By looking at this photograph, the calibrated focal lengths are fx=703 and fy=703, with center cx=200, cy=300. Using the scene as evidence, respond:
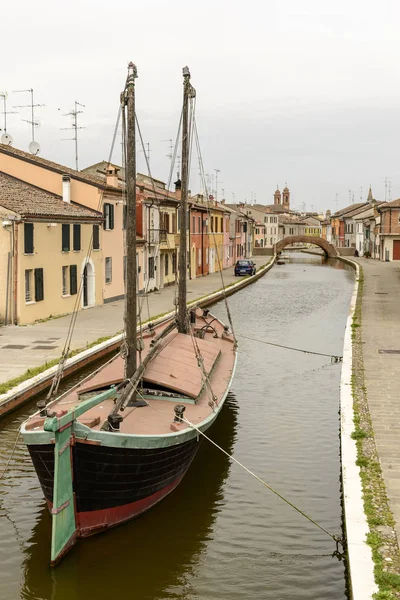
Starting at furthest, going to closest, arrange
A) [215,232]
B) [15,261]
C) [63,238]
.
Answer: [215,232] < [63,238] < [15,261]

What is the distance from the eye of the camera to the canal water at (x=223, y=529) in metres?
9.73

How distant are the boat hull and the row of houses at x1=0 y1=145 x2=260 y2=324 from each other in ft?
35.0

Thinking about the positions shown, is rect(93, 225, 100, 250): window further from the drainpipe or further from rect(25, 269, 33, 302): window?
the drainpipe

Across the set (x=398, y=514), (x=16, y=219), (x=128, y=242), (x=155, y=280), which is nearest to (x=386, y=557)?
(x=398, y=514)

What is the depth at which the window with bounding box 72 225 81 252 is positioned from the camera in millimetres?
34188

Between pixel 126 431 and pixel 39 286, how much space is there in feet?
65.9

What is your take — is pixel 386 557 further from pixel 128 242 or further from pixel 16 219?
pixel 16 219

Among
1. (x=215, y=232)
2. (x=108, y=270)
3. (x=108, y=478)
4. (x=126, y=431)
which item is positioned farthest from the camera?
(x=215, y=232)

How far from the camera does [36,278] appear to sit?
98.8 ft

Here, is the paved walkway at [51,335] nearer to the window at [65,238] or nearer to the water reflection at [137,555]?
the window at [65,238]

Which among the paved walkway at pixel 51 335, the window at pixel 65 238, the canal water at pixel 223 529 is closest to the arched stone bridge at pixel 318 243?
the paved walkway at pixel 51 335

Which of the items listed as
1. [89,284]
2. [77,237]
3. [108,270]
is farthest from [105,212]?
[89,284]

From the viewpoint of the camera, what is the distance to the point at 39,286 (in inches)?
1196

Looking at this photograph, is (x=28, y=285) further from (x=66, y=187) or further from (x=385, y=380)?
(x=385, y=380)
